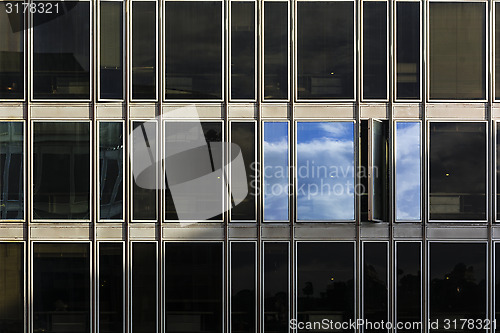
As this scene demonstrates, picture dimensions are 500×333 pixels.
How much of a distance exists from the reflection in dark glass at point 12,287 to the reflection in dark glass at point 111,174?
3.02 metres

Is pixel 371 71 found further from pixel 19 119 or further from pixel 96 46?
pixel 19 119

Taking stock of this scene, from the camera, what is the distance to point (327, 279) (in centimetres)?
1421

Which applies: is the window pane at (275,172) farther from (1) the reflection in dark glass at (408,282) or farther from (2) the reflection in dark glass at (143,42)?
(2) the reflection in dark glass at (143,42)

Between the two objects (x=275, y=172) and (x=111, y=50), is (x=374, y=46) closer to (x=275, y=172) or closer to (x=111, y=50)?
(x=275, y=172)

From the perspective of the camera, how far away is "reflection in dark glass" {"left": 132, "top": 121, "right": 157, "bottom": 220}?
14.3m

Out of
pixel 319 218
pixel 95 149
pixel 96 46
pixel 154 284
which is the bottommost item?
pixel 154 284

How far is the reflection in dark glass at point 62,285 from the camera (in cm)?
1424

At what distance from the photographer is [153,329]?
1422cm

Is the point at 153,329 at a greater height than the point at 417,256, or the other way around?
the point at 417,256

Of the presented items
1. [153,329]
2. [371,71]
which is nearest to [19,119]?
[153,329]

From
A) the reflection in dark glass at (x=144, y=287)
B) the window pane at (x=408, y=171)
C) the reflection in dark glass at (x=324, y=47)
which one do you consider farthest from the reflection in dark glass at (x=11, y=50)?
the window pane at (x=408, y=171)

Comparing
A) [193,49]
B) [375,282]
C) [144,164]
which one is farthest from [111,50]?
[375,282]

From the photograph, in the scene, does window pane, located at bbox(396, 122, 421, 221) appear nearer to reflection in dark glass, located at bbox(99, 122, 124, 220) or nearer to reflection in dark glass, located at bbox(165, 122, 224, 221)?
reflection in dark glass, located at bbox(165, 122, 224, 221)

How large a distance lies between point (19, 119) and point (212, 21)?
6924 mm
